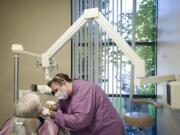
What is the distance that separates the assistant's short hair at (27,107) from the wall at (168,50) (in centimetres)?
124

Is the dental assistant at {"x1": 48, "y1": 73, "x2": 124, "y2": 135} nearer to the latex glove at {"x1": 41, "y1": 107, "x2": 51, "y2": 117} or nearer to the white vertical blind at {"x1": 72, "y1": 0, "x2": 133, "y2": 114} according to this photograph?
the latex glove at {"x1": 41, "y1": 107, "x2": 51, "y2": 117}

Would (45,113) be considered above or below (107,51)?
below

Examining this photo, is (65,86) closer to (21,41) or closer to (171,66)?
(171,66)

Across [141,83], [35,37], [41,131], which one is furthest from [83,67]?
[141,83]

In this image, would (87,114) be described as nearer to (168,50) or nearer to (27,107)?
(27,107)

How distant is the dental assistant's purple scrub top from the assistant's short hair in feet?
0.76

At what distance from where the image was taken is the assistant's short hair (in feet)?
4.98

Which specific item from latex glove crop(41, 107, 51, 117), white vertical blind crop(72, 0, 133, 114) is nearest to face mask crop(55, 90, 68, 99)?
latex glove crop(41, 107, 51, 117)

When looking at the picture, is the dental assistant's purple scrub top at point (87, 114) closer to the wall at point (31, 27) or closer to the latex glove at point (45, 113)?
the latex glove at point (45, 113)

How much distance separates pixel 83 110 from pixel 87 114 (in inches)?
1.4

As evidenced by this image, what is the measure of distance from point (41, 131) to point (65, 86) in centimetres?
35

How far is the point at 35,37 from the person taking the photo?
311 cm

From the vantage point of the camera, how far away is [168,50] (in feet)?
8.55

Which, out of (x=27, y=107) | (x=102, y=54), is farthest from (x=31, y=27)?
(x=27, y=107)
